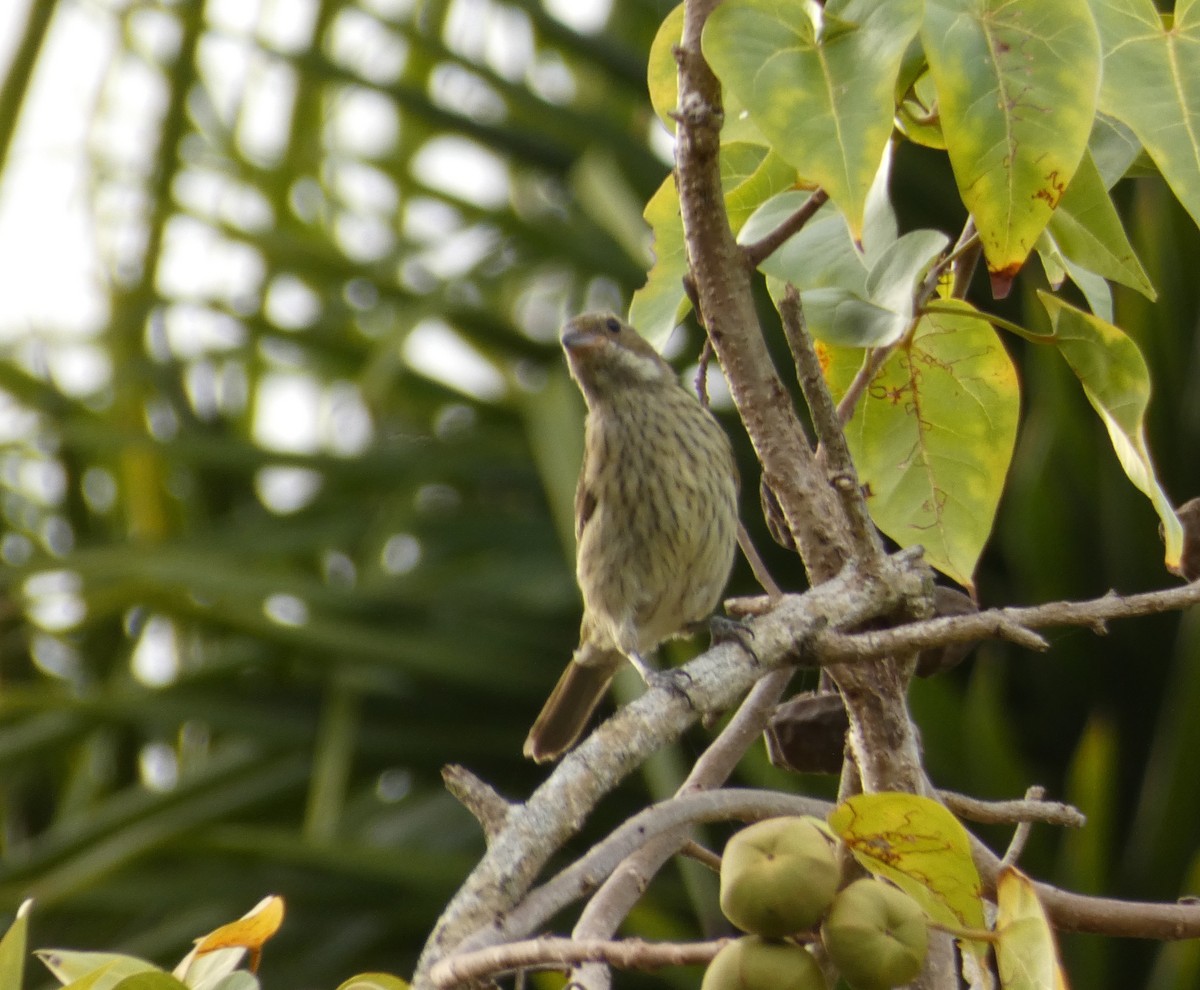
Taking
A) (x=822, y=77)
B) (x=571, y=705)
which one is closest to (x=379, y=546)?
(x=571, y=705)

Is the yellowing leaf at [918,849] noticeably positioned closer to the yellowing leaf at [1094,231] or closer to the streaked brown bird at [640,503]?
the yellowing leaf at [1094,231]

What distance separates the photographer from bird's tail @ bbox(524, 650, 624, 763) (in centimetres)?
343

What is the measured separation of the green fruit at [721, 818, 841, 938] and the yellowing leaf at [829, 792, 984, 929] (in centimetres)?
3

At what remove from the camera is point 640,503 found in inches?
127

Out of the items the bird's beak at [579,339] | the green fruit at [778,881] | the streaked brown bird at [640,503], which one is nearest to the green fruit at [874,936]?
the green fruit at [778,881]

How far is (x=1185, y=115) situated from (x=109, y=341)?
407 cm

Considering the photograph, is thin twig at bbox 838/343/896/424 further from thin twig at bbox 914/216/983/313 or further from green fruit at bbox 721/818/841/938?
green fruit at bbox 721/818/841/938

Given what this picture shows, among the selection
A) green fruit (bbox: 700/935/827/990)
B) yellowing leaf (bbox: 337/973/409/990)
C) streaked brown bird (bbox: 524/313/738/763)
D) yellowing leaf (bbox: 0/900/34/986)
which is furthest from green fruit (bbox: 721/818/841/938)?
streaked brown bird (bbox: 524/313/738/763)

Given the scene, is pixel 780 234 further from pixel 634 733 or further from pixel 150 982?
pixel 150 982

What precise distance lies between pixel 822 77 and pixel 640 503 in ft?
6.99

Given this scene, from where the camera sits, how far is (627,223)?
174 inches

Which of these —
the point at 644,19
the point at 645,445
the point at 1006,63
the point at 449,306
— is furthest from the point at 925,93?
the point at 644,19

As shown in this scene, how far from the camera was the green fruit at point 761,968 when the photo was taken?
0.99 m

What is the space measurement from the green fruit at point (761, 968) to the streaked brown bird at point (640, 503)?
2.05 meters
